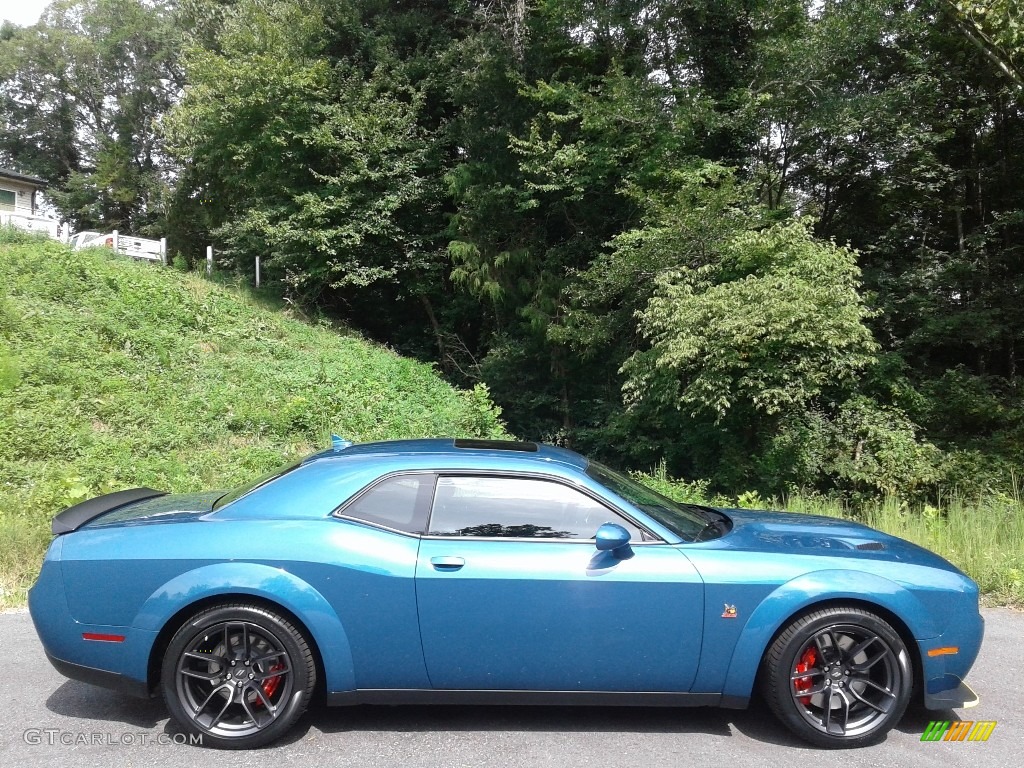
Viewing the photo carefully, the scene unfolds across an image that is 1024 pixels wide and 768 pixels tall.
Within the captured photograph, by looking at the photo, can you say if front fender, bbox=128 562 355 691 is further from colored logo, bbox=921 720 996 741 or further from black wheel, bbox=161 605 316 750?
colored logo, bbox=921 720 996 741

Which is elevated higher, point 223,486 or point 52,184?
point 52,184

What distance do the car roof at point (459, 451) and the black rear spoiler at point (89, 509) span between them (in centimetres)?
125

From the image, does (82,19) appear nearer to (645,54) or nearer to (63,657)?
(645,54)

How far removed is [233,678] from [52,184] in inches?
1865

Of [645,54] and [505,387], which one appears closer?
[645,54]

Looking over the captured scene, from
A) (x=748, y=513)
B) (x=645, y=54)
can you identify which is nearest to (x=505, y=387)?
(x=645, y=54)

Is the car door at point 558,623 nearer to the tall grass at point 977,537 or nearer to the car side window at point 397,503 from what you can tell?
the car side window at point 397,503

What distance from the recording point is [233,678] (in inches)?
136

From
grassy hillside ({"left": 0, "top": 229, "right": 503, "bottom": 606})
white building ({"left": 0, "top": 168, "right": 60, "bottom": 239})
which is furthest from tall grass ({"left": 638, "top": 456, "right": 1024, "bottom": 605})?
white building ({"left": 0, "top": 168, "right": 60, "bottom": 239})

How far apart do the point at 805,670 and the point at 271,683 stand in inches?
102

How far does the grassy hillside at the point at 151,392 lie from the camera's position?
8.36m

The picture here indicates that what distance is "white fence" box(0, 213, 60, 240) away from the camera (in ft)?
57.2

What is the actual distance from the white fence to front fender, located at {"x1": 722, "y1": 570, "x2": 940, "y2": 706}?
1904 cm

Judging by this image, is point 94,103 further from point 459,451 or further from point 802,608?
point 802,608
